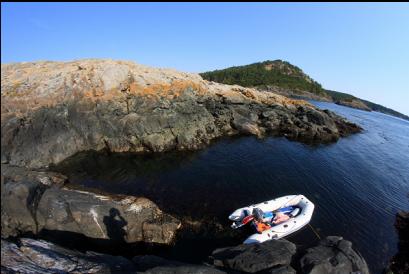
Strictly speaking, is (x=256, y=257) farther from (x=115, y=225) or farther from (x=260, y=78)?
(x=260, y=78)

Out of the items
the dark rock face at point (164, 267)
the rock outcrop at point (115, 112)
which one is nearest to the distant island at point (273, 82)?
the rock outcrop at point (115, 112)

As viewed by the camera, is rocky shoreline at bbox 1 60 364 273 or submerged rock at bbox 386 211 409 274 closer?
rocky shoreline at bbox 1 60 364 273

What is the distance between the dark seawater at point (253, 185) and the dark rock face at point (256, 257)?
64.2 inches

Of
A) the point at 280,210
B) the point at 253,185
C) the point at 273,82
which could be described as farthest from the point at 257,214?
the point at 273,82

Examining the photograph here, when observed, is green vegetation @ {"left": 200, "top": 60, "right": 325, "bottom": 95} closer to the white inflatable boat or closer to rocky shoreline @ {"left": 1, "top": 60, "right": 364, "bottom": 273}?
rocky shoreline @ {"left": 1, "top": 60, "right": 364, "bottom": 273}

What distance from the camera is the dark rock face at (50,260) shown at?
834cm

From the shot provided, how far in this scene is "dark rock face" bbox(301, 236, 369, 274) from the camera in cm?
1185

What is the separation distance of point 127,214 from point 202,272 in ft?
20.0

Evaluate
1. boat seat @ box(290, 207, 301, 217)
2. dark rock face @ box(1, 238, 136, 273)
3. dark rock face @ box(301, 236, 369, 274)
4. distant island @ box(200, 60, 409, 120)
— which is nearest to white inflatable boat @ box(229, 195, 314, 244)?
boat seat @ box(290, 207, 301, 217)

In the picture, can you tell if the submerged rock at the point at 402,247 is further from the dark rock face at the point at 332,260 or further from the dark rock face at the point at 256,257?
the dark rock face at the point at 256,257

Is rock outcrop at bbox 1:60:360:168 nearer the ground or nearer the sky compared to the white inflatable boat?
nearer the sky

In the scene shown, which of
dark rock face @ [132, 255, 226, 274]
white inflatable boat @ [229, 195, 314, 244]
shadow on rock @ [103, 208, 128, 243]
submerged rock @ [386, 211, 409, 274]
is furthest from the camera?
white inflatable boat @ [229, 195, 314, 244]

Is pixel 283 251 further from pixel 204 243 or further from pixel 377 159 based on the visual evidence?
pixel 377 159

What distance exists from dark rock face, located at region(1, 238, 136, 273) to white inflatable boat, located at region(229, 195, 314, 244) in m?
7.81
